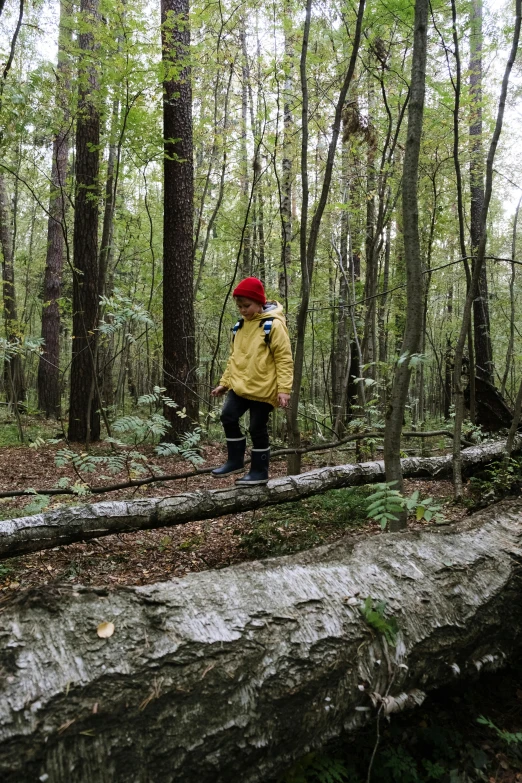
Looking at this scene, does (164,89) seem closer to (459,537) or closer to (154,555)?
(154,555)

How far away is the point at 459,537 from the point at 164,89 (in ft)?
26.2

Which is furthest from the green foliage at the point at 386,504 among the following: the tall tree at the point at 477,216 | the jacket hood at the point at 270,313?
the tall tree at the point at 477,216

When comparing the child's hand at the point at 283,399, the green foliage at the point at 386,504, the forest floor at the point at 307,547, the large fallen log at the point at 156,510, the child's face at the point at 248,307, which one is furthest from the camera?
the child's face at the point at 248,307

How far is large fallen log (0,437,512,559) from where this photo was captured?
10.8 ft

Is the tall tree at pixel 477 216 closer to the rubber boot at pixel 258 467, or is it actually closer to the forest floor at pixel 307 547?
the forest floor at pixel 307 547

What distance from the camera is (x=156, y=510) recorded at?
374 centimetres

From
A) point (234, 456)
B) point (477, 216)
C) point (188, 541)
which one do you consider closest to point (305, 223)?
point (234, 456)

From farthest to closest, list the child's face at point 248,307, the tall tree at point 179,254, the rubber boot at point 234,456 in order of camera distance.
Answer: the tall tree at point 179,254
the rubber boot at point 234,456
the child's face at point 248,307

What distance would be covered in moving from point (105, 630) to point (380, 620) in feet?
3.88

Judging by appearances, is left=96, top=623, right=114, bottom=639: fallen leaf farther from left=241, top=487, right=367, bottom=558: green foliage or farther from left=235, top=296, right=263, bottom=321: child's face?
left=235, top=296, right=263, bottom=321: child's face

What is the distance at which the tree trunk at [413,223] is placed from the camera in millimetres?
3146

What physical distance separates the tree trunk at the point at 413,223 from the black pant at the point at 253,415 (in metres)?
1.24

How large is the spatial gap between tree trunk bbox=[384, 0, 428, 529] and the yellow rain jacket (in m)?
0.98

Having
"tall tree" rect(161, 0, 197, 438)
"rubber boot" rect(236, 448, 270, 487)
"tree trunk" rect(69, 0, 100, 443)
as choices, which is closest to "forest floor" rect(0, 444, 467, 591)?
"rubber boot" rect(236, 448, 270, 487)
